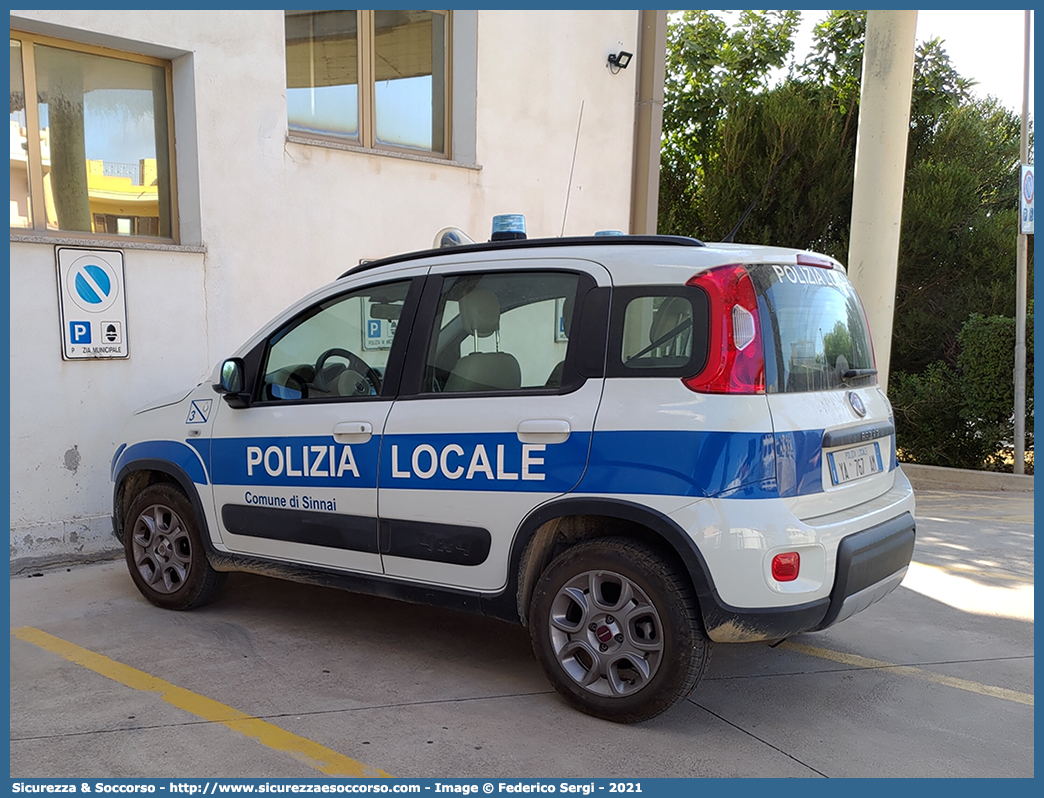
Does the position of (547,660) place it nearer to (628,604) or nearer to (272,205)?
A: (628,604)

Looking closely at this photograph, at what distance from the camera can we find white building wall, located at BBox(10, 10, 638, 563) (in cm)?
605

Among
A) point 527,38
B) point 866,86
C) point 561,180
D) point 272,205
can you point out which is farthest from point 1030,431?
point 272,205

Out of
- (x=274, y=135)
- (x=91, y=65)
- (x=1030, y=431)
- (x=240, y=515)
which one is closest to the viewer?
(x=240, y=515)

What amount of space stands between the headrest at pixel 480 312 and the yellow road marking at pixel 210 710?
1.80 metres

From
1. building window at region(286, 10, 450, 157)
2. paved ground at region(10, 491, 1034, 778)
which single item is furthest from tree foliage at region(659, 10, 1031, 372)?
paved ground at region(10, 491, 1034, 778)

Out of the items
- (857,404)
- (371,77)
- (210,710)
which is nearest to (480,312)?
(857,404)

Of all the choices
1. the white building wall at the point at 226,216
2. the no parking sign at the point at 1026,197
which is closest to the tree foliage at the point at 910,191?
the no parking sign at the point at 1026,197

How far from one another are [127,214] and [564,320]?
4.33 metres

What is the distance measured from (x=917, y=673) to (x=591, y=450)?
6.60 feet

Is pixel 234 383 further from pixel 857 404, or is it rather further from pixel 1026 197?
pixel 1026 197

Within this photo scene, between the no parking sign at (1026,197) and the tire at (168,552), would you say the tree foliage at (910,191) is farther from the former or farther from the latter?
the tire at (168,552)

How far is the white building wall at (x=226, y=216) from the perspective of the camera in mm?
6055

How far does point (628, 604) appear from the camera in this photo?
11.7 feet

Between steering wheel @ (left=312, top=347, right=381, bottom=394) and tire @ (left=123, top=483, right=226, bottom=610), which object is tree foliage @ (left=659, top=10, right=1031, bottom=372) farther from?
tire @ (left=123, top=483, right=226, bottom=610)
